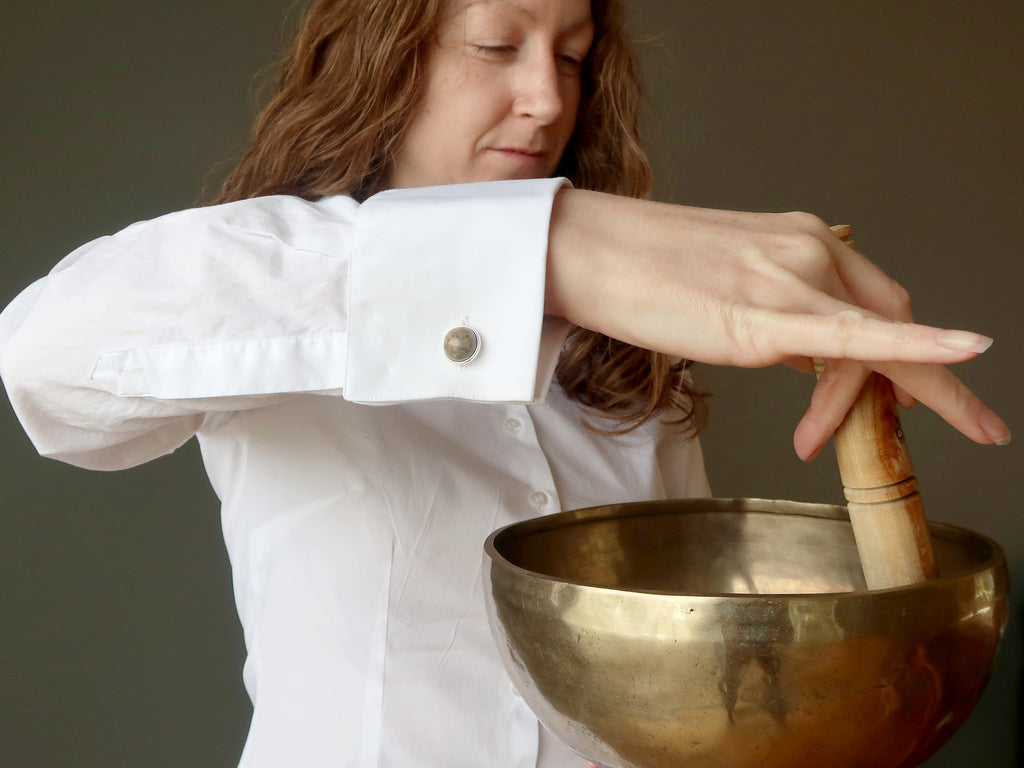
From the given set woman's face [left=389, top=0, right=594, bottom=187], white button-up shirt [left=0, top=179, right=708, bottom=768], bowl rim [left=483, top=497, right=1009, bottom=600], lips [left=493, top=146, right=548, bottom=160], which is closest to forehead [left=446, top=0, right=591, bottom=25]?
woman's face [left=389, top=0, right=594, bottom=187]

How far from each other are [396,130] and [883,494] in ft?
1.94

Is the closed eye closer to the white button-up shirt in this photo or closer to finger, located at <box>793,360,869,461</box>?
the white button-up shirt

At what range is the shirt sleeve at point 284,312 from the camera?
0.49 meters

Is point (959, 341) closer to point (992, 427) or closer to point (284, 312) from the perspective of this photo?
point (992, 427)

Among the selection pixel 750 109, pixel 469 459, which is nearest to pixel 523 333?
pixel 469 459

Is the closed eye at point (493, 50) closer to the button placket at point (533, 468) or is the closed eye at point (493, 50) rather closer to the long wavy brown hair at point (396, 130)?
the long wavy brown hair at point (396, 130)

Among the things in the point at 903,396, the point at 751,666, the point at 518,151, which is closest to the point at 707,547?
the point at 903,396

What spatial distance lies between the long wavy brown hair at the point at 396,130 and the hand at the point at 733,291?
0.46 metres

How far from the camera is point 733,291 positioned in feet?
1.48

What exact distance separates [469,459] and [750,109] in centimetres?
121

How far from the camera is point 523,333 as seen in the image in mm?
485

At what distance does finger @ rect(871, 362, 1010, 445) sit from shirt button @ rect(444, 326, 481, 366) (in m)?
0.18

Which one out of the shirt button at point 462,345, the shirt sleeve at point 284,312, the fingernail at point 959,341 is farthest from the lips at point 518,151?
the fingernail at point 959,341

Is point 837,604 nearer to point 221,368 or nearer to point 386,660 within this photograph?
point 221,368
